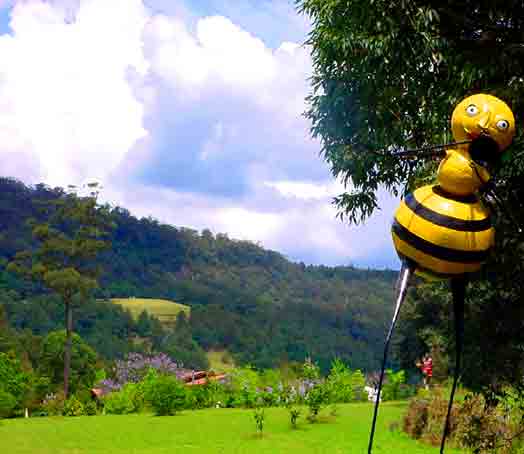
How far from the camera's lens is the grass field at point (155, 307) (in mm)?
70387

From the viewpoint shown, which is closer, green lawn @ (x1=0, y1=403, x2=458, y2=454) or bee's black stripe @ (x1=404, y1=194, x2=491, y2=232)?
bee's black stripe @ (x1=404, y1=194, x2=491, y2=232)

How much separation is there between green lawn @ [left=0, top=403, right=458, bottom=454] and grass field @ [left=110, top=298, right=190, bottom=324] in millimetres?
50228

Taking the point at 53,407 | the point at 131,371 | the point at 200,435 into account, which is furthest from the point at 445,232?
the point at 131,371

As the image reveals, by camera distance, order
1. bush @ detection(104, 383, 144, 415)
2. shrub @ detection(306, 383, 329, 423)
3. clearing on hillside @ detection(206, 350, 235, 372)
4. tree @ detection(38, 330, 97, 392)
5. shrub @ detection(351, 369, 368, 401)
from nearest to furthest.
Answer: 1. shrub @ detection(306, 383, 329, 423)
2. bush @ detection(104, 383, 144, 415)
3. shrub @ detection(351, 369, 368, 401)
4. tree @ detection(38, 330, 97, 392)
5. clearing on hillside @ detection(206, 350, 235, 372)

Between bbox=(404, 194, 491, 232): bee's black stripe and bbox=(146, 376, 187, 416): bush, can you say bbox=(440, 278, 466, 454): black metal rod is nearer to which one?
bbox=(404, 194, 491, 232): bee's black stripe

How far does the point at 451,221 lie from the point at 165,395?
51.5 feet

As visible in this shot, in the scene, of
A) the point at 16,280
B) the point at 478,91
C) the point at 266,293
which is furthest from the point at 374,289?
the point at 478,91

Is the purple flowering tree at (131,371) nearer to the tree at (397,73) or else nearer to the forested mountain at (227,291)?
the tree at (397,73)

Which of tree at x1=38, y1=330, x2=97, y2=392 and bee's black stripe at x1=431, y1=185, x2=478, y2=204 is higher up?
bee's black stripe at x1=431, y1=185, x2=478, y2=204

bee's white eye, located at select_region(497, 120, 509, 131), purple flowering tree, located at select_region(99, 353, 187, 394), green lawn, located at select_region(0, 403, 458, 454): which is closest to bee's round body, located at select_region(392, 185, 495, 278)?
bee's white eye, located at select_region(497, 120, 509, 131)

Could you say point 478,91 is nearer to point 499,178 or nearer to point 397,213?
point 499,178

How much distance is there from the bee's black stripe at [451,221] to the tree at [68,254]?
863 inches

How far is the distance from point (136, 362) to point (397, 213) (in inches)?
838

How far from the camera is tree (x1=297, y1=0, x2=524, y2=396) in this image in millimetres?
5383
